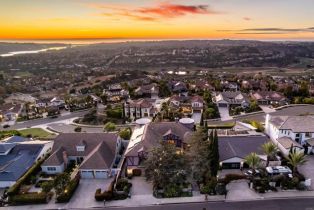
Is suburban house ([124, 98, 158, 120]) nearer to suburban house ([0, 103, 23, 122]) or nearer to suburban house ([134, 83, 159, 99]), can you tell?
suburban house ([134, 83, 159, 99])

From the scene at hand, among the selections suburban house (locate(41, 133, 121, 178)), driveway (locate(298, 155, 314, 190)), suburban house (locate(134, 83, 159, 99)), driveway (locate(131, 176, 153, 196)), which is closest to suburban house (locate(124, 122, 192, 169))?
driveway (locate(131, 176, 153, 196))

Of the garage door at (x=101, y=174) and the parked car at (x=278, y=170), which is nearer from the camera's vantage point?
the parked car at (x=278, y=170)

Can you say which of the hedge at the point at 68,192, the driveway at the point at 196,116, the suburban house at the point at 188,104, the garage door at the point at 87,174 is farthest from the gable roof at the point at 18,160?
the suburban house at the point at 188,104

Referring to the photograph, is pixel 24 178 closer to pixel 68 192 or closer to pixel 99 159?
pixel 68 192

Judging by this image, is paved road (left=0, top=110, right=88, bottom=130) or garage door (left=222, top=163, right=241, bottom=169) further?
paved road (left=0, top=110, right=88, bottom=130)

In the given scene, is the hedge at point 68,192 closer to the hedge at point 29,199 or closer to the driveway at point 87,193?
the driveway at point 87,193
